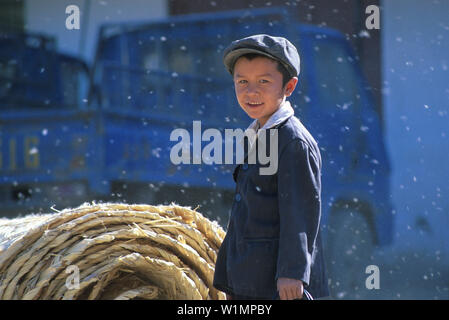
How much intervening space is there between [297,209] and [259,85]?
0.38 metres

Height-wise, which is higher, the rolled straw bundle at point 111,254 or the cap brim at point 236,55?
the cap brim at point 236,55

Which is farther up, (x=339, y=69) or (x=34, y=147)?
(x=339, y=69)

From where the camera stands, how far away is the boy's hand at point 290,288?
1873 mm

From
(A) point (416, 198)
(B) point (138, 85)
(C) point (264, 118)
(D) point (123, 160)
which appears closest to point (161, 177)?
(D) point (123, 160)

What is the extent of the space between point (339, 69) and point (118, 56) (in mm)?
1820

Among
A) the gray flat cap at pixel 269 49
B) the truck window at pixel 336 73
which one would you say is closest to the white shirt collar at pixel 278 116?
the gray flat cap at pixel 269 49

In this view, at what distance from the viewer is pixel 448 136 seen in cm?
464

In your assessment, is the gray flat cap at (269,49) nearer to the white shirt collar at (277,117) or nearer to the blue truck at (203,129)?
the white shirt collar at (277,117)

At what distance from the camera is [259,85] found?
2.03m

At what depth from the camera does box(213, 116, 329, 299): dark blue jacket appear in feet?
6.19

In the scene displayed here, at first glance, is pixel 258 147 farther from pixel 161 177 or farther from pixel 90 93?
pixel 90 93

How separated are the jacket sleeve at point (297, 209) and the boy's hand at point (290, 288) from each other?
0.05 feet

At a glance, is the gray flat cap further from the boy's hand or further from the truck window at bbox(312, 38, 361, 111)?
the truck window at bbox(312, 38, 361, 111)

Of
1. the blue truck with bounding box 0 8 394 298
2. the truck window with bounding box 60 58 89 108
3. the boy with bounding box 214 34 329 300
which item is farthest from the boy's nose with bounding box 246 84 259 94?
the truck window with bounding box 60 58 89 108
